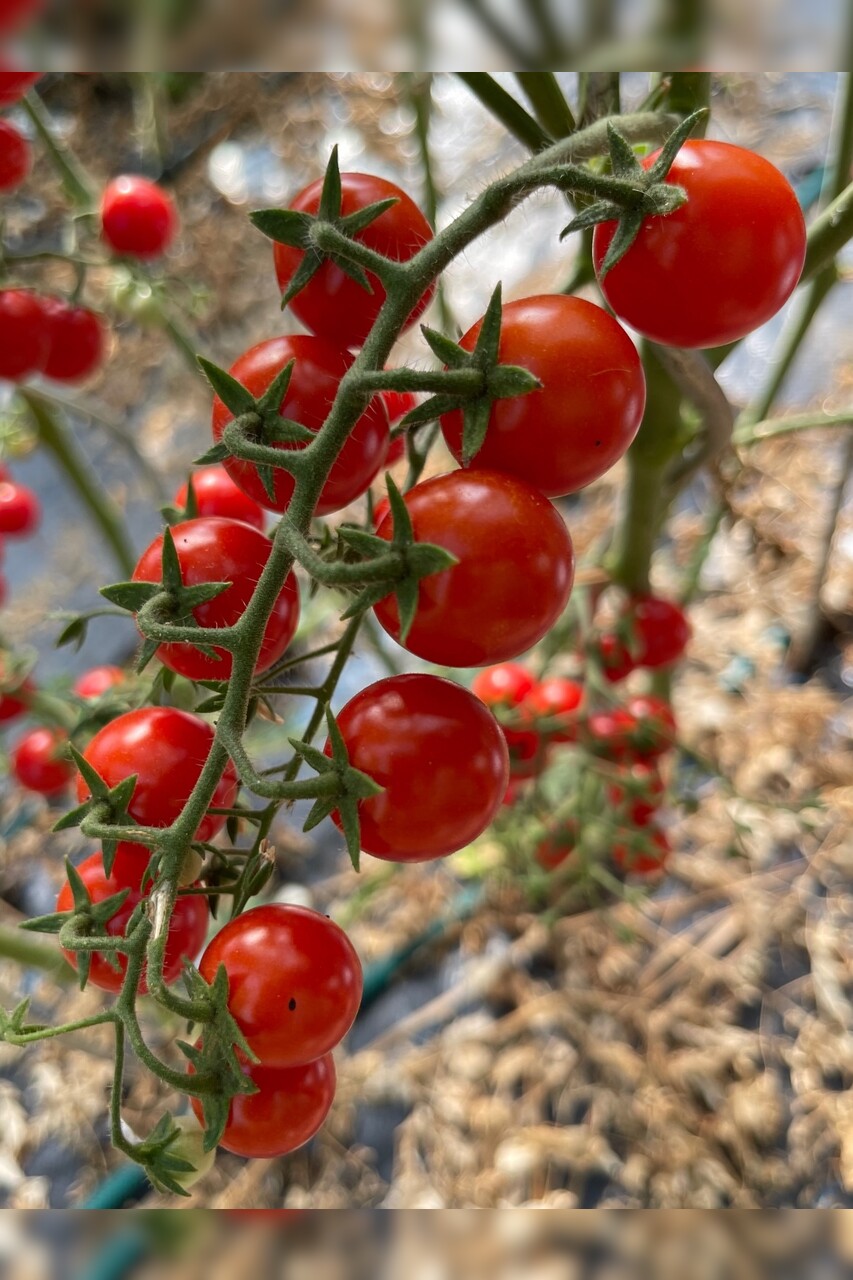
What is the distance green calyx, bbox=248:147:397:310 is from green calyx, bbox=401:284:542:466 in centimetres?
4

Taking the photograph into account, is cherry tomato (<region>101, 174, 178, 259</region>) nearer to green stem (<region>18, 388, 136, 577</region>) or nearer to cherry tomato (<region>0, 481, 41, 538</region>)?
green stem (<region>18, 388, 136, 577</region>)

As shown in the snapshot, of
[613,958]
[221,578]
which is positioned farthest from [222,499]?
[613,958]

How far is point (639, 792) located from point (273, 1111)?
46 cm

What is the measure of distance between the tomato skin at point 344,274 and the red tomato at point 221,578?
0.09m

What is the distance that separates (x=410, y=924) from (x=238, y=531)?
85cm

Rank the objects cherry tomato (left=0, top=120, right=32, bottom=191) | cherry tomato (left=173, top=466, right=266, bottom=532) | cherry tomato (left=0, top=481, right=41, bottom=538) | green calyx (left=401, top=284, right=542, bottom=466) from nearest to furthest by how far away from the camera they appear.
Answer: green calyx (left=401, top=284, right=542, bottom=466) → cherry tomato (left=173, top=466, right=266, bottom=532) → cherry tomato (left=0, top=120, right=32, bottom=191) → cherry tomato (left=0, top=481, right=41, bottom=538)

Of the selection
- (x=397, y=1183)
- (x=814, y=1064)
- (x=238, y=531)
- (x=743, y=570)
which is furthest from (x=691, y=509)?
(x=238, y=531)

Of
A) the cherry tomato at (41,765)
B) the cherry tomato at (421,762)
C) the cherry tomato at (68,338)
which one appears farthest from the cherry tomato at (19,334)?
the cherry tomato at (421,762)

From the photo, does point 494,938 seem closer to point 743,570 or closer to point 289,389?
point 743,570

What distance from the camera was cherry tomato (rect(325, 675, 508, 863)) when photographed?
32 centimetres

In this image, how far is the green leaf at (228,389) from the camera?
29 centimetres

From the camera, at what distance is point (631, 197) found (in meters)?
0.30

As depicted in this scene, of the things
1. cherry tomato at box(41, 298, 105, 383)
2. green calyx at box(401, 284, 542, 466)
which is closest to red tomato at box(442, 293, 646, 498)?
green calyx at box(401, 284, 542, 466)

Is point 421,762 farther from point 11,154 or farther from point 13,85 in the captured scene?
point 11,154
